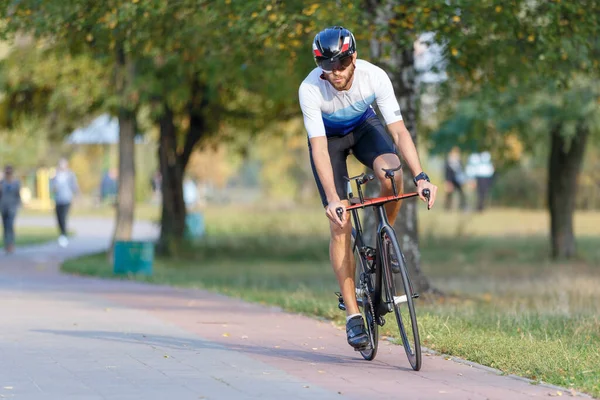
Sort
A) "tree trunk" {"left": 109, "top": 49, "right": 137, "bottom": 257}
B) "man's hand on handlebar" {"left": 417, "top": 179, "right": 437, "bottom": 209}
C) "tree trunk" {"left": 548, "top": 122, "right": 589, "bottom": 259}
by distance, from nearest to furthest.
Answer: "man's hand on handlebar" {"left": 417, "top": 179, "right": 437, "bottom": 209} < "tree trunk" {"left": 109, "top": 49, "right": 137, "bottom": 257} < "tree trunk" {"left": 548, "top": 122, "right": 589, "bottom": 259}

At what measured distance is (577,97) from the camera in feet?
67.2

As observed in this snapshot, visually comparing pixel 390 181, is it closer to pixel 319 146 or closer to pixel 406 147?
pixel 406 147

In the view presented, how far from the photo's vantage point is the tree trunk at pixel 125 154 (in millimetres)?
19828

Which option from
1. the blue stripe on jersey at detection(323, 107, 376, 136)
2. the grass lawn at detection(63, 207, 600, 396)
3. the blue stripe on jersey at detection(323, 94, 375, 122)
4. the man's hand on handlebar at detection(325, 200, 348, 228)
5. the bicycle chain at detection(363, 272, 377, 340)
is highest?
the blue stripe on jersey at detection(323, 94, 375, 122)

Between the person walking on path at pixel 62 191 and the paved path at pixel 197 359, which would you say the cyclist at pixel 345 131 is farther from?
the person walking on path at pixel 62 191

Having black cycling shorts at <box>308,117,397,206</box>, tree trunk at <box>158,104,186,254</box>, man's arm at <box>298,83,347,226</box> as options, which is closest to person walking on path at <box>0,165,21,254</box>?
tree trunk at <box>158,104,186,254</box>

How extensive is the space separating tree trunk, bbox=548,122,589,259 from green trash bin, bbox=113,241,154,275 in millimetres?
9303

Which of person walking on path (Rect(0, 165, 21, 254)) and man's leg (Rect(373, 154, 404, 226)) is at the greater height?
man's leg (Rect(373, 154, 404, 226))

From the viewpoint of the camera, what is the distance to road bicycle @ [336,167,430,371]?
724 cm

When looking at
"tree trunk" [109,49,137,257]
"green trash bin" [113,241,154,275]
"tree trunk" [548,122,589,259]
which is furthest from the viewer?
"tree trunk" [548,122,589,259]

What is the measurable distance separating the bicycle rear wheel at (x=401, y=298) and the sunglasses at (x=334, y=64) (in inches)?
39.1

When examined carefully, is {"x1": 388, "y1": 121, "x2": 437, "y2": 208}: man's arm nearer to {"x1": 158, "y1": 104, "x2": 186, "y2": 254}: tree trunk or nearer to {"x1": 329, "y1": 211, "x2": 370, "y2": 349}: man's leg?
{"x1": 329, "y1": 211, "x2": 370, "y2": 349}: man's leg

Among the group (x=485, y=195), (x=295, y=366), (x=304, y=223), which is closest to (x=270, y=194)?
(x=485, y=195)

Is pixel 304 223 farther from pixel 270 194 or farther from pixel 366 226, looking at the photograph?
pixel 270 194
